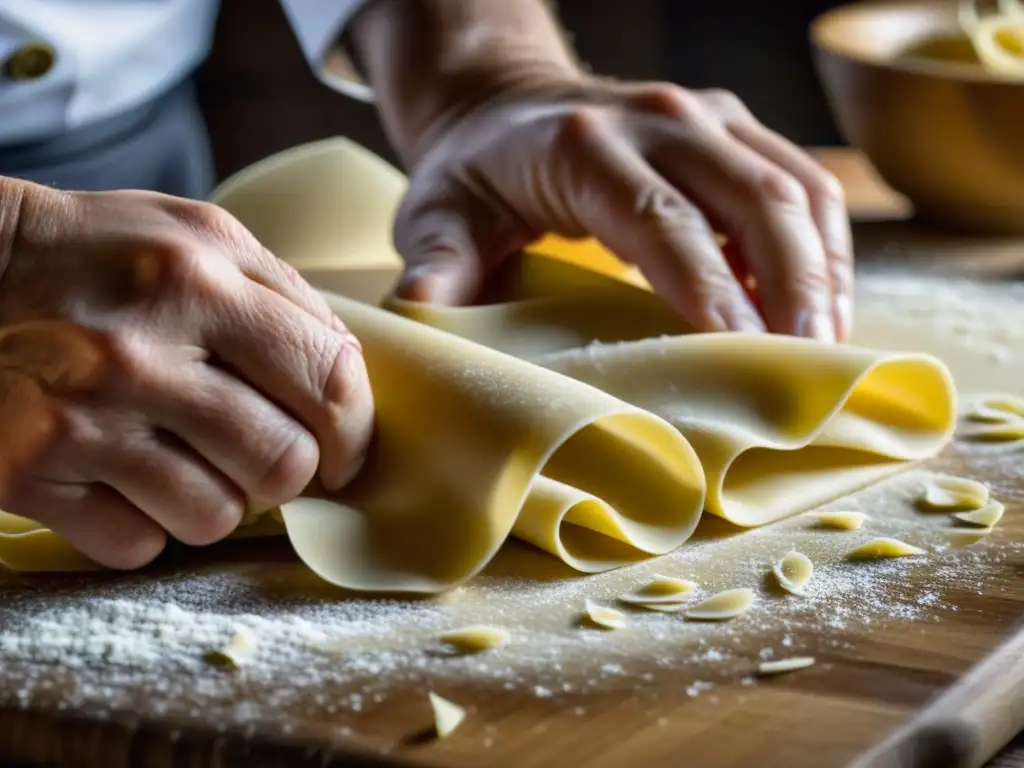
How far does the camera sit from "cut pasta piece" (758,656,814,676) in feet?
2.64

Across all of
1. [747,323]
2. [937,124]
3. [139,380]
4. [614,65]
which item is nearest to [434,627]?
[139,380]

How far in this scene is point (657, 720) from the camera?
2.48ft

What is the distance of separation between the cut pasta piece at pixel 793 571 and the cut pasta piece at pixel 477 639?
0.20 meters

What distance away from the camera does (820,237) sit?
1.38 m

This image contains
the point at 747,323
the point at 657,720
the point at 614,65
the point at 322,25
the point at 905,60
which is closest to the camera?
the point at 657,720

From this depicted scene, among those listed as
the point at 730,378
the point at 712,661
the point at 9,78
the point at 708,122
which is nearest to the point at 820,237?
the point at 708,122

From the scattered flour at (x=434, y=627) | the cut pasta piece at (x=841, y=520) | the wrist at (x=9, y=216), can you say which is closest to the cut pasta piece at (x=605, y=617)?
the scattered flour at (x=434, y=627)

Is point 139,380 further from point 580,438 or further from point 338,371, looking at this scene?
point 580,438

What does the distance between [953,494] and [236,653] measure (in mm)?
583

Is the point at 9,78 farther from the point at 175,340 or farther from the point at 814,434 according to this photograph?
the point at 814,434

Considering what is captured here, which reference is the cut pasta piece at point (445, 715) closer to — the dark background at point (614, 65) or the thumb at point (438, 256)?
the thumb at point (438, 256)

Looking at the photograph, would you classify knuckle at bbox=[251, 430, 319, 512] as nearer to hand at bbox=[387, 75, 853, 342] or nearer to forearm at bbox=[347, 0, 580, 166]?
hand at bbox=[387, 75, 853, 342]

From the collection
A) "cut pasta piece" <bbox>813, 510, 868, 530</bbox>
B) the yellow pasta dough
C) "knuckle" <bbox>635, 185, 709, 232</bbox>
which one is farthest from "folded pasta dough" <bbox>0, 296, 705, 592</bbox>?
"knuckle" <bbox>635, 185, 709, 232</bbox>

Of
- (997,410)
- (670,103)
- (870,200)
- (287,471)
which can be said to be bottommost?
(870,200)
